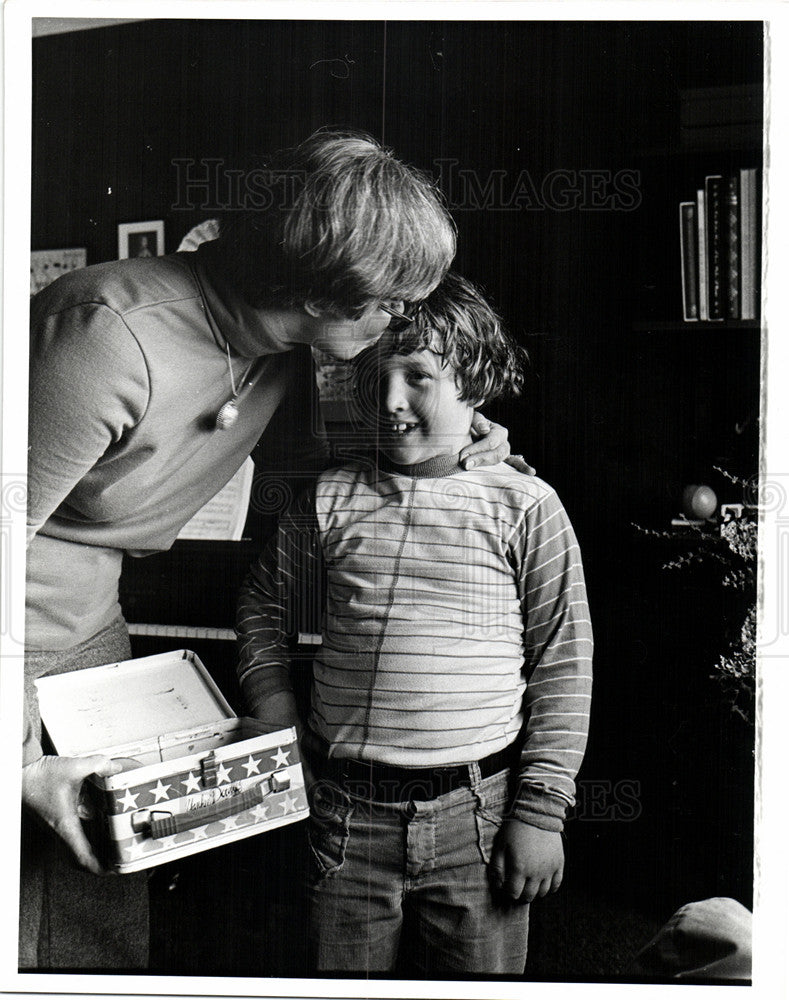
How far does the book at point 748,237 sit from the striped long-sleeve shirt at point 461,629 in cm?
42

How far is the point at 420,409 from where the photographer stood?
49.3 inches

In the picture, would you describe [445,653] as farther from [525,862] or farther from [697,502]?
[697,502]

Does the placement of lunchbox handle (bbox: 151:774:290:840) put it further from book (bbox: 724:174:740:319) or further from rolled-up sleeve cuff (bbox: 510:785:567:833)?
book (bbox: 724:174:740:319)

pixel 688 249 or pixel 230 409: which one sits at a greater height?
pixel 688 249

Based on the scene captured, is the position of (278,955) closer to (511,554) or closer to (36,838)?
(36,838)

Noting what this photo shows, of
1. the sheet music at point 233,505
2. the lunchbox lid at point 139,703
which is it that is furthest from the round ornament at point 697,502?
the lunchbox lid at point 139,703

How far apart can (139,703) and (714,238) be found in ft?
3.58

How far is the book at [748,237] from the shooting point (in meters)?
1.29

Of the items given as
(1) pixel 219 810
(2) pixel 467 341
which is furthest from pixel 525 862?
(2) pixel 467 341

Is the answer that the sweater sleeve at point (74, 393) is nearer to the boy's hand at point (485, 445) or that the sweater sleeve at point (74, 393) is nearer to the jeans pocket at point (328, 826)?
the boy's hand at point (485, 445)

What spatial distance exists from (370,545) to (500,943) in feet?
2.03

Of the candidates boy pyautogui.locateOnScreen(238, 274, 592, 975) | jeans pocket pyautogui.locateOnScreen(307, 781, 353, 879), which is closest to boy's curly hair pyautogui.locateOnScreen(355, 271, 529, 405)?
boy pyautogui.locateOnScreen(238, 274, 592, 975)

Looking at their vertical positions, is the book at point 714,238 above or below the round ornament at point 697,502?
above

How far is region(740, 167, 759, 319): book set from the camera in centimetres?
129
